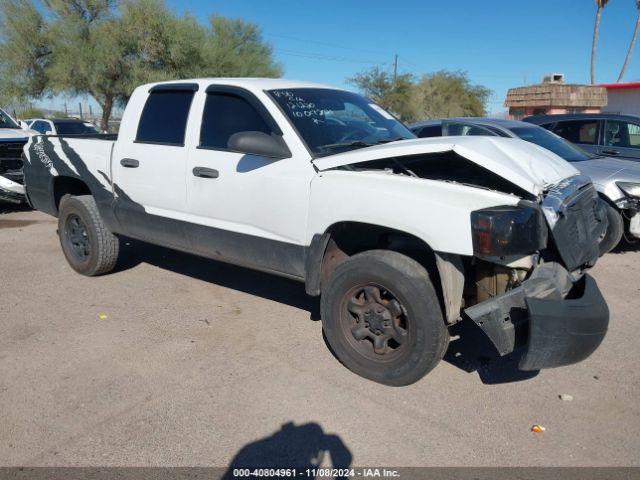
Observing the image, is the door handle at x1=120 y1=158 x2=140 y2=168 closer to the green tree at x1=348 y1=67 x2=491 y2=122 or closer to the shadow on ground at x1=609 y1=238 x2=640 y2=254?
the shadow on ground at x1=609 y1=238 x2=640 y2=254

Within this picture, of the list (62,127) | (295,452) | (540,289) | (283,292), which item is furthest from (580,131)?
(62,127)

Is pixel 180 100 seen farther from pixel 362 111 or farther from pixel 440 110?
pixel 440 110

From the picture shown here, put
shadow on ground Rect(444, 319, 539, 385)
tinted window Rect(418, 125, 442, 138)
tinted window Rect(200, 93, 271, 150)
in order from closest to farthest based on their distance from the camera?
shadow on ground Rect(444, 319, 539, 385) → tinted window Rect(200, 93, 271, 150) → tinted window Rect(418, 125, 442, 138)

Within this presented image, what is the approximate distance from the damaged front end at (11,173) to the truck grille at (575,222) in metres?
8.26

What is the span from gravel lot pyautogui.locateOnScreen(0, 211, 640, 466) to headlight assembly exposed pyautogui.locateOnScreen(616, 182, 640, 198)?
1704 mm

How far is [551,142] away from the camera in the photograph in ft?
24.4

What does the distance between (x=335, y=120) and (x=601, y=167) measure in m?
4.29

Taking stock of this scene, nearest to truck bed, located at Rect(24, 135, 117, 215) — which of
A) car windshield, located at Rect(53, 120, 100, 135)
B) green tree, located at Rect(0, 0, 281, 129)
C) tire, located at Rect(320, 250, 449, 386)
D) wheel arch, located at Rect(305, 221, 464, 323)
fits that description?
wheel arch, located at Rect(305, 221, 464, 323)

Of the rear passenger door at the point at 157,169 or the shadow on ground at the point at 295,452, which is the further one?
the rear passenger door at the point at 157,169

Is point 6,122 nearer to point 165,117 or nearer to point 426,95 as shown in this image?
point 165,117

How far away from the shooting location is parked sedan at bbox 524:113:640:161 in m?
8.49

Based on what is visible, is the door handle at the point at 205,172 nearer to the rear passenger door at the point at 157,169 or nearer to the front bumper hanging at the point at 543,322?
the rear passenger door at the point at 157,169

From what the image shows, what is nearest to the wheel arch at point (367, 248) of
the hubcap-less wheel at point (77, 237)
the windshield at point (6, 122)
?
the hubcap-less wheel at point (77, 237)

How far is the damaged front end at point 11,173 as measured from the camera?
8.59m
